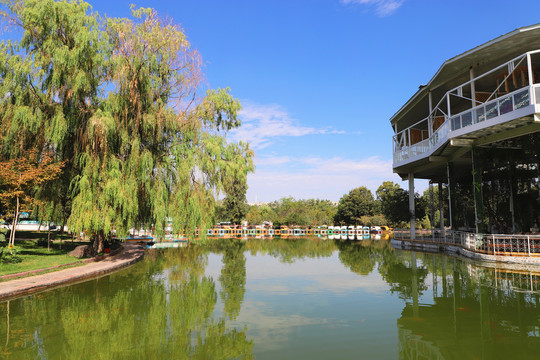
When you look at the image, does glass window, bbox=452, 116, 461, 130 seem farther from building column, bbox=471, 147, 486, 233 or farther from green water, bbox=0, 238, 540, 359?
green water, bbox=0, 238, 540, 359

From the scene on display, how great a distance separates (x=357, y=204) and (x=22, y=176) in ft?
147

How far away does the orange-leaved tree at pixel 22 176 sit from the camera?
15633 millimetres

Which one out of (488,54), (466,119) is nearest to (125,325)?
(466,119)

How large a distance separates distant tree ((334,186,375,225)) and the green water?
130ft

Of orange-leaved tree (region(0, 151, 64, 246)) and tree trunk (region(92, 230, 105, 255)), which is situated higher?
orange-leaved tree (region(0, 151, 64, 246))

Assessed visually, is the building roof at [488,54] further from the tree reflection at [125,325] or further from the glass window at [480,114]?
the tree reflection at [125,325]

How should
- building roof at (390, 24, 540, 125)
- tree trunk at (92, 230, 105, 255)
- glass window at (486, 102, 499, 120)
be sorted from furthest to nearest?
tree trunk at (92, 230, 105, 255)
building roof at (390, 24, 540, 125)
glass window at (486, 102, 499, 120)

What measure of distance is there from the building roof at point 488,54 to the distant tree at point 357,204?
1271 inches

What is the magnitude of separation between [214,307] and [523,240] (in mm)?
14359

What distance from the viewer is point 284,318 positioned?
27.1 ft

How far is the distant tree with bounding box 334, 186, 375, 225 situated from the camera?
53.8m

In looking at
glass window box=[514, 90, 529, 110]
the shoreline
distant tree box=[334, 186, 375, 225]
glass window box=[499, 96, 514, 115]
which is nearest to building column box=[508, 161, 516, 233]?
the shoreline

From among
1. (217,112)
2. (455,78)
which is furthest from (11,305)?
(455,78)

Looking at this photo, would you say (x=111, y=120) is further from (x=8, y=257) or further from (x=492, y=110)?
(x=492, y=110)
